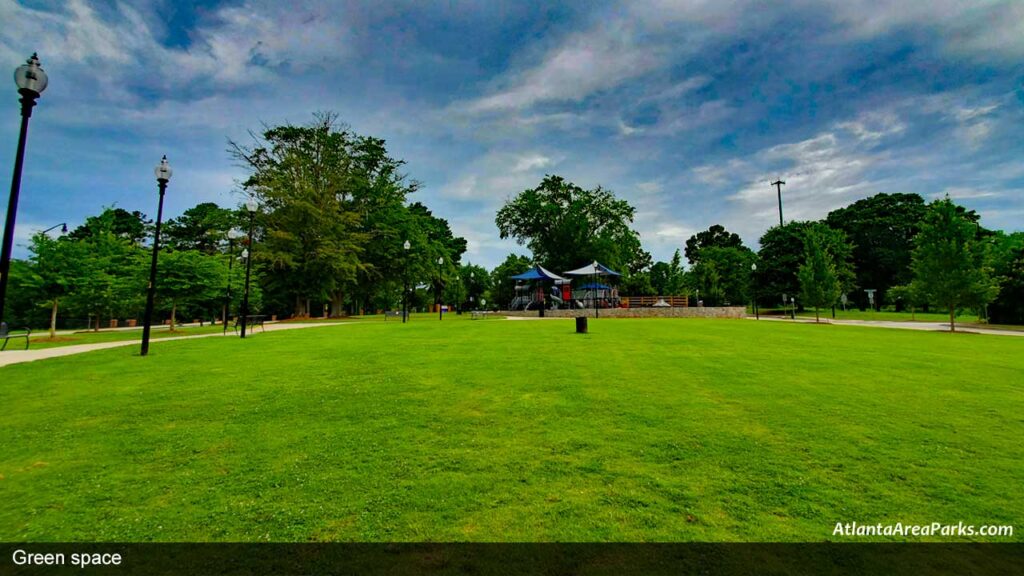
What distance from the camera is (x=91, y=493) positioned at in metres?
3.74

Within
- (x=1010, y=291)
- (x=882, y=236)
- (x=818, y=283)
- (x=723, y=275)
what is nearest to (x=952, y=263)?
(x=1010, y=291)

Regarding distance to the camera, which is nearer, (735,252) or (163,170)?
(163,170)

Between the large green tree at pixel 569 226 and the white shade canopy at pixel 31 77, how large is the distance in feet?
173

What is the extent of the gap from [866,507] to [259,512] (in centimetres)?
486

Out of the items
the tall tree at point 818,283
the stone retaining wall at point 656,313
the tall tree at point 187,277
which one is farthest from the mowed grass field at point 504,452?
the tall tree at point 818,283

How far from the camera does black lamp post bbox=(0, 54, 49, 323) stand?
548 centimetres

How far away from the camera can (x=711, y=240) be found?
92312mm

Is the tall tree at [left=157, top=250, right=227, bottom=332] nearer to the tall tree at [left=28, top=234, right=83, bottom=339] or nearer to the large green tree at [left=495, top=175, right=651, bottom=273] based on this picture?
the tall tree at [left=28, top=234, right=83, bottom=339]

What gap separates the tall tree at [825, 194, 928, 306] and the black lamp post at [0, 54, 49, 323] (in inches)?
2839

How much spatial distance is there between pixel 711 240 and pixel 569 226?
50005 mm
